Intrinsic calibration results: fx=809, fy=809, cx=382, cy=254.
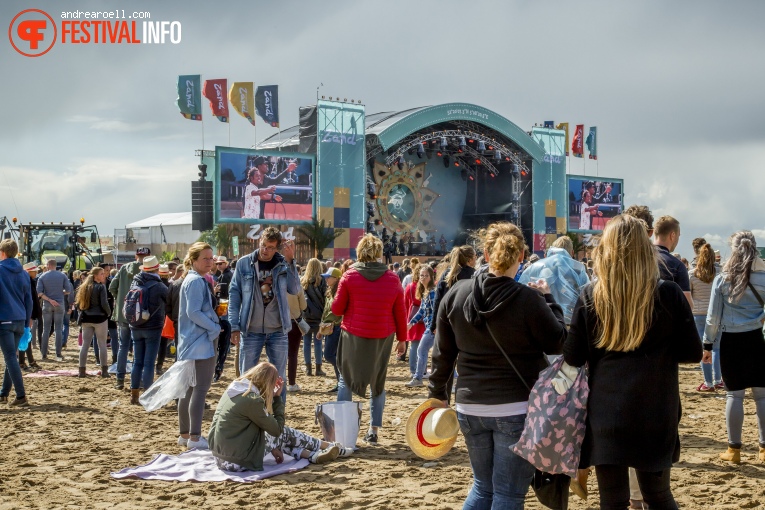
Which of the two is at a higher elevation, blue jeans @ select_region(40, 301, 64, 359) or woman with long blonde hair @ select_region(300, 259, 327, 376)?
woman with long blonde hair @ select_region(300, 259, 327, 376)

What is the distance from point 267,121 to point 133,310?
2771 centimetres

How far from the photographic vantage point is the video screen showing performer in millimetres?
31906

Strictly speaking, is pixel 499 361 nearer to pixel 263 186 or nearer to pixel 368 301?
pixel 368 301

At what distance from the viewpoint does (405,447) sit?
6.91 m

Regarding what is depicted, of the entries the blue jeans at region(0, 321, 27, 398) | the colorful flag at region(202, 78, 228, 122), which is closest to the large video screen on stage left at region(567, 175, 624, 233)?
the colorful flag at region(202, 78, 228, 122)

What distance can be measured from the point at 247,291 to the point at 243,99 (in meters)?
29.0

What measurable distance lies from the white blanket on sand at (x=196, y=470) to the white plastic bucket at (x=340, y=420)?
0.37 meters

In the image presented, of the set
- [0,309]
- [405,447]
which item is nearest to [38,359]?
[0,309]

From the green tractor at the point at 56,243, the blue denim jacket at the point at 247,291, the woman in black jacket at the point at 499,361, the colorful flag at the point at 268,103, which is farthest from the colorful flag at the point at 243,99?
the woman in black jacket at the point at 499,361

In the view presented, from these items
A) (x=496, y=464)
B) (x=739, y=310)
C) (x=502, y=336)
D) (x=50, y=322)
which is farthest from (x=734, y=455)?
(x=50, y=322)

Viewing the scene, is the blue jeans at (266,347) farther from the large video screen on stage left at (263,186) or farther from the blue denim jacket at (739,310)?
the large video screen on stage left at (263,186)

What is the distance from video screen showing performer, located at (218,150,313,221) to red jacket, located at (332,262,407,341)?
1010 inches

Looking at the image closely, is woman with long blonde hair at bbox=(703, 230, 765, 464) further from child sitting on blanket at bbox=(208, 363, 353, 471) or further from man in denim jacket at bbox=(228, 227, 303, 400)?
man in denim jacket at bbox=(228, 227, 303, 400)

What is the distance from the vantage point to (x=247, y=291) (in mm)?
7246
